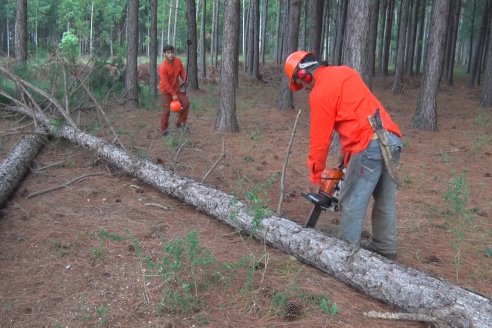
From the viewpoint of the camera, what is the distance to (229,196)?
4.86m

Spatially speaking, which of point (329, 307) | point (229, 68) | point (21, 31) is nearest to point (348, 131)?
point (329, 307)

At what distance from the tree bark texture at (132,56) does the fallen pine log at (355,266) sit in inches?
291

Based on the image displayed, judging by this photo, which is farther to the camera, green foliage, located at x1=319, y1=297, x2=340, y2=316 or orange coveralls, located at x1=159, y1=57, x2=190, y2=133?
orange coveralls, located at x1=159, y1=57, x2=190, y2=133

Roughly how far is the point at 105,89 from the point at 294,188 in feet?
27.6

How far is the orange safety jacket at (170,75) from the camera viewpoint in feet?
28.9

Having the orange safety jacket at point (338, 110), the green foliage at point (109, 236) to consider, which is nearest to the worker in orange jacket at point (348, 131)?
the orange safety jacket at point (338, 110)

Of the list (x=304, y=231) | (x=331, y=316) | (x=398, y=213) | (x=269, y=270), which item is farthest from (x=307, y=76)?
(x=398, y=213)

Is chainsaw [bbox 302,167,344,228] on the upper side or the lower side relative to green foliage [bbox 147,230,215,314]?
upper

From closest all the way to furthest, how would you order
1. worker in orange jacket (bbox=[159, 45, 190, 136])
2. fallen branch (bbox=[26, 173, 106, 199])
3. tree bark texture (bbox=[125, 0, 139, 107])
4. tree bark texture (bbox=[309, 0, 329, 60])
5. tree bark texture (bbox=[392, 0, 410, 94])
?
fallen branch (bbox=[26, 173, 106, 199]), worker in orange jacket (bbox=[159, 45, 190, 136]), tree bark texture (bbox=[125, 0, 139, 107]), tree bark texture (bbox=[309, 0, 329, 60]), tree bark texture (bbox=[392, 0, 410, 94])

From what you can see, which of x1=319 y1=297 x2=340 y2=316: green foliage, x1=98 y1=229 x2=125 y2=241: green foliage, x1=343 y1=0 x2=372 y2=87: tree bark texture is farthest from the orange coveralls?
x1=319 y1=297 x2=340 y2=316: green foliage

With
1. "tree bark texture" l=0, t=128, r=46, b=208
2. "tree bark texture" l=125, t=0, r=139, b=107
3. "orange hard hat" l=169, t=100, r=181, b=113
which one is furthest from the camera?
"tree bark texture" l=125, t=0, r=139, b=107

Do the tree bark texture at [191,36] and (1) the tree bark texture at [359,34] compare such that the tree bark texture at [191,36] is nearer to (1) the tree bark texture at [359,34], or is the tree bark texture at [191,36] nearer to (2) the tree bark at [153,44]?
(2) the tree bark at [153,44]

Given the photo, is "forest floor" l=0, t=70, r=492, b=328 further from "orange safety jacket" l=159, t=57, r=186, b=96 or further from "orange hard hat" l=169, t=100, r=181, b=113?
"orange safety jacket" l=159, t=57, r=186, b=96

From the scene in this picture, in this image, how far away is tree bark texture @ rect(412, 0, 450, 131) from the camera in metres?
9.75
